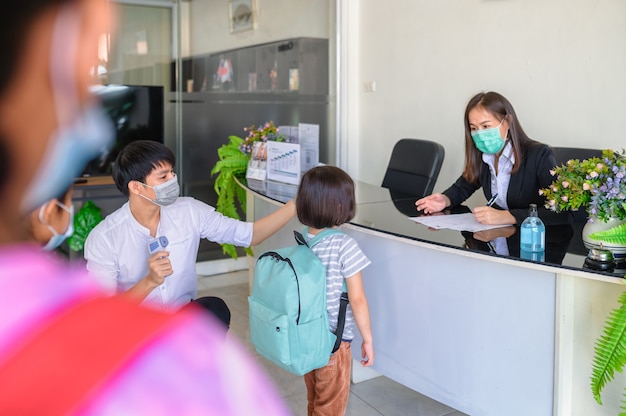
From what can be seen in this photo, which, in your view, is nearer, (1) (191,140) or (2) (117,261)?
(2) (117,261)

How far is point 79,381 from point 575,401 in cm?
189

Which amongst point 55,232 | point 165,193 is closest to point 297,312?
point 165,193

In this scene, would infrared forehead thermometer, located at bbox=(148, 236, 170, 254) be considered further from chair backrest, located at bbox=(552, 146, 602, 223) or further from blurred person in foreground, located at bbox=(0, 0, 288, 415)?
chair backrest, located at bbox=(552, 146, 602, 223)

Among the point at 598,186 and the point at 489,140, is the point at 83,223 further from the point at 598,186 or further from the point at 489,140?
the point at 598,186

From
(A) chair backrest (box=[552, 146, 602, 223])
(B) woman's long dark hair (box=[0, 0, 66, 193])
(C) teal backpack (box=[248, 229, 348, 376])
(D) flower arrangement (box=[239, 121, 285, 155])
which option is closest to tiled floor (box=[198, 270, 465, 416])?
(C) teal backpack (box=[248, 229, 348, 376])

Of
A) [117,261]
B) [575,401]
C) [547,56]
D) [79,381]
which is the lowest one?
[575,401]

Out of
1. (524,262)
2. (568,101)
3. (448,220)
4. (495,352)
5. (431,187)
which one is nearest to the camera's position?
(524,262)

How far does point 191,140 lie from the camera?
4.86 metres

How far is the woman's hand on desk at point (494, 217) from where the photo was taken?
2.28 m

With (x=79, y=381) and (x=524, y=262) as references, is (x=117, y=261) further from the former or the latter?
(x=79, y=381)

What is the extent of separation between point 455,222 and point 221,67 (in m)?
3.02

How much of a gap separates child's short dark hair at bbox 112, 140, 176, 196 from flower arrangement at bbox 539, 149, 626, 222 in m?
1.28

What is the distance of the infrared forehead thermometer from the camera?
77.6 inches

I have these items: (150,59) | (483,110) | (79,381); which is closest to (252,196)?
(150,59)
